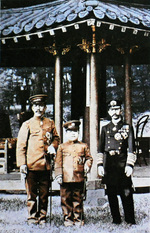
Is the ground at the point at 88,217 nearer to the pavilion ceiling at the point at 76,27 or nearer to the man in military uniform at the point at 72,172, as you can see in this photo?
the man in military uniform at the point at 72,172

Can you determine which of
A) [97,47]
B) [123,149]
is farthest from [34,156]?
[97,47]

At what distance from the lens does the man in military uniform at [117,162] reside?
315cm

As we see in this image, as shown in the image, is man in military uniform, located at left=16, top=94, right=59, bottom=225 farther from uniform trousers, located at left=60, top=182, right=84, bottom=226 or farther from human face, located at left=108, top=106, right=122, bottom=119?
human face, located at left=108, top=106, right=122, bottom=119

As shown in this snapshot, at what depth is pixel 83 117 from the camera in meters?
4.14

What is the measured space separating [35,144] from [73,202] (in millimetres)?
649

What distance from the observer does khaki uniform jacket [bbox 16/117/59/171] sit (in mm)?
3139

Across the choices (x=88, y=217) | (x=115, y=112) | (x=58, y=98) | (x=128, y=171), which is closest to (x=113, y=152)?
(x=128, y=171)

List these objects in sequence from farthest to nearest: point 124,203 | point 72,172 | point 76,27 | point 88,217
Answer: point 76,27 → point 88,217 → point 124,203 → point 72,172

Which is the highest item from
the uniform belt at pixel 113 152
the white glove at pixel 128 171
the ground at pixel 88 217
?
the uniform belt at pixel 113 152

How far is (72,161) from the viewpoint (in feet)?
10.2

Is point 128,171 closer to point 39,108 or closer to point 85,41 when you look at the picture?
point 39,108

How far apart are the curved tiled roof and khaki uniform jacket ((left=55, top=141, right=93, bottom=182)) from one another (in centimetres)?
137

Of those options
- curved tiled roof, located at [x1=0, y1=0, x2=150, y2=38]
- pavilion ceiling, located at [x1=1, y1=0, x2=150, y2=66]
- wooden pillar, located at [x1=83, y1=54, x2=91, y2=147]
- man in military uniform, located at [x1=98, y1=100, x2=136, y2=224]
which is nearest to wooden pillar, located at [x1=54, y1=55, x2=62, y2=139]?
pavilion ceiling, located at [x1=1, y1=0, x2=150, y2=66]

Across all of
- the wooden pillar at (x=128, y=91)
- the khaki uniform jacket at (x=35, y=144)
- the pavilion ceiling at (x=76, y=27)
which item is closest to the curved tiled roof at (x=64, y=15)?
the pavilion ceiling at (x=76, y=27)
